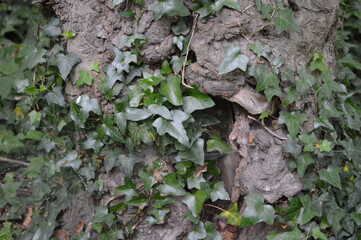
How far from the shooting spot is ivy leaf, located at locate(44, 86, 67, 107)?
2342 mm

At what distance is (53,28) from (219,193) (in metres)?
1.43

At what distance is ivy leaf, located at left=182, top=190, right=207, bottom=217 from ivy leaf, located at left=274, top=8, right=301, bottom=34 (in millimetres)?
1017

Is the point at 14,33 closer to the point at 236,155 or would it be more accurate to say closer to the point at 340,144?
the point at 236,155

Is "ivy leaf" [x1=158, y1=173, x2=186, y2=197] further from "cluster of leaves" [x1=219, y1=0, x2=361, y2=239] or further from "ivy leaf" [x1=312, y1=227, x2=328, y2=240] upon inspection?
"ivy leaf" [x1=312, y1=227, x2=328, y2=240]

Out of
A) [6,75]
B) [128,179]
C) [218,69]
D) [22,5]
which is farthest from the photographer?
[22,5]

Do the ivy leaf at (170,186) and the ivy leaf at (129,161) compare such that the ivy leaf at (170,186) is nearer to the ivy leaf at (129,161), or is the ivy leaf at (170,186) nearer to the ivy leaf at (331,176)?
the ivy leaf at (129,161)

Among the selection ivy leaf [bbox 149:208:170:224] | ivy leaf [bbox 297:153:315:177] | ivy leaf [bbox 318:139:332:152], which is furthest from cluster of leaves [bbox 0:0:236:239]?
ivy leaf [bbox 318:139:332:152]

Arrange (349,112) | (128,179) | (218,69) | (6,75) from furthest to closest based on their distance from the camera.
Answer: (6,75)
(349,112)
(128,179)
(218,69)

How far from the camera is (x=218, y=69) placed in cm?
206

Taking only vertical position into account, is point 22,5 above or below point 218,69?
below

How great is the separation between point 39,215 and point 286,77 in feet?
6.33

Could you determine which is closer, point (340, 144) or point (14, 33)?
point (340, 144)

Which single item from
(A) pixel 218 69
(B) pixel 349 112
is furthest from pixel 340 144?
(A) pixel 218 69

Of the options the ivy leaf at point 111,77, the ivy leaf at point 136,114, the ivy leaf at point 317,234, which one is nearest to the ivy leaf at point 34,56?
the ivy leaf at point 111,77
